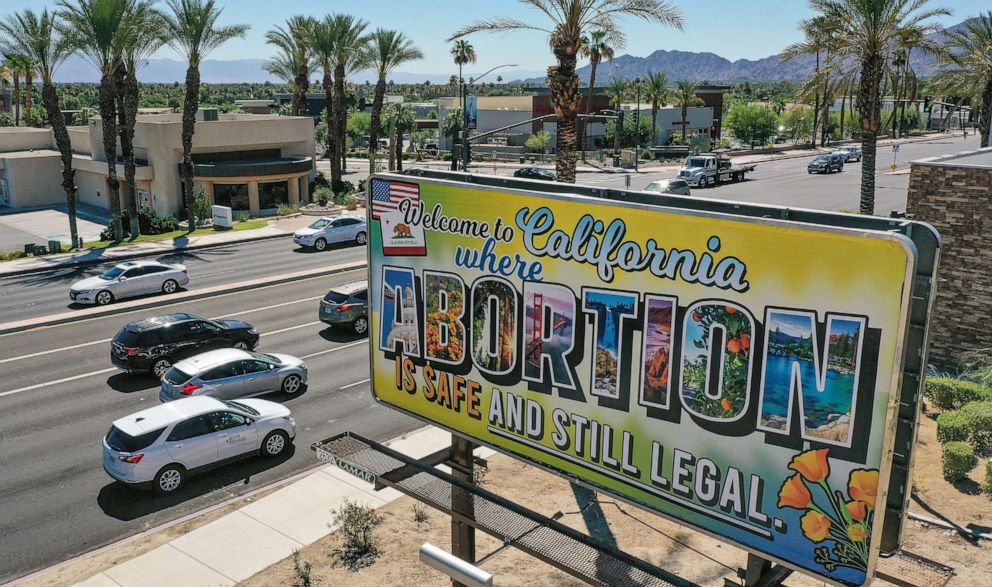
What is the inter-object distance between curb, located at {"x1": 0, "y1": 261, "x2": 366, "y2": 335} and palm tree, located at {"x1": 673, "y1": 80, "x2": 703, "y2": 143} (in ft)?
230

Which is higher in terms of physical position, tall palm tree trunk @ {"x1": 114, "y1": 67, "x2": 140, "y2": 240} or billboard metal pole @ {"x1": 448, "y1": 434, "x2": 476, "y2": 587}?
tall palm tree trunk @ {"x1": 114, "y1": 67, "x2": 140, "y2": 240}

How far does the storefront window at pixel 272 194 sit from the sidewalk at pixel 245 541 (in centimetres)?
4512

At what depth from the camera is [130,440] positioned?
1731cm

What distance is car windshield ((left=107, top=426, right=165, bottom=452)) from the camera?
17.2m

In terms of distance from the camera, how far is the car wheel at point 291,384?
77.3 ft

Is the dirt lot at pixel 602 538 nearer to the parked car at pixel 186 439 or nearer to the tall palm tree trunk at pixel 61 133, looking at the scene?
the parked car at pixel 186 439

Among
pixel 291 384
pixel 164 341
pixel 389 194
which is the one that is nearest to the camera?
pixel 389 194

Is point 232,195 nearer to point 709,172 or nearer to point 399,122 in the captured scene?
point 399,122

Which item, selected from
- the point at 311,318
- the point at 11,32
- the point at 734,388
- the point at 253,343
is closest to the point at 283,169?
the point at 11,32

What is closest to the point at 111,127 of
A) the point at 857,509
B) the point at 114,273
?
the point at 114,273

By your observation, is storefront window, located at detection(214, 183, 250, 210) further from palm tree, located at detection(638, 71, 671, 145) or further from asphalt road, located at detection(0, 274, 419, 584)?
palm tree, located at detection(638, 71, 671, 145)

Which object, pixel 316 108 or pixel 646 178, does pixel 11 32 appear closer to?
pixel 646 178

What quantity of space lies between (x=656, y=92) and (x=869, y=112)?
Answer: 6526cm

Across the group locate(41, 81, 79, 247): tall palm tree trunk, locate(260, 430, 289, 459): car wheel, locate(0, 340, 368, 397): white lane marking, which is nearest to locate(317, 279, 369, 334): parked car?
locate(0, 340, 368, 397): white lane marking
